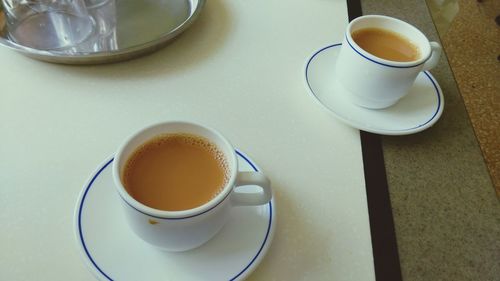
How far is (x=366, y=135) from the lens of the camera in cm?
→ 57

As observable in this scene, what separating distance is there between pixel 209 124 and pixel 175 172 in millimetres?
165

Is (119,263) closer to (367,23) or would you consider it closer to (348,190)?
(348,190)

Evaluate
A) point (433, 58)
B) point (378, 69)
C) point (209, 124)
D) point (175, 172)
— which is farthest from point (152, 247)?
point (433, 58)

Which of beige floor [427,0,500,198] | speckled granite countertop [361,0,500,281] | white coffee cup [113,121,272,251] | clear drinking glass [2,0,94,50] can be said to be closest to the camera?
white coffee cup [113,121,272,251]

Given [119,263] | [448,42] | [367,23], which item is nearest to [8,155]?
[119,263]

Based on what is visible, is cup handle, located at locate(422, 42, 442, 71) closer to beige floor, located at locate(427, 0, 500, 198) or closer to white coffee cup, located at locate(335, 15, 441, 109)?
white coffee cup, located at locate(335, 15, 441, 109)

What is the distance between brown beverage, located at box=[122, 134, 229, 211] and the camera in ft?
1.24

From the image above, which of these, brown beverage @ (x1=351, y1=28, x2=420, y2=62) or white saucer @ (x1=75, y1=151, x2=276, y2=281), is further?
brown beverage @ (x1=351, y1=28, x2=420, y2=62)

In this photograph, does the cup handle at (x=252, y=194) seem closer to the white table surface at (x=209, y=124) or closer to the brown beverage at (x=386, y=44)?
the white table surface at (x=209, y=124)

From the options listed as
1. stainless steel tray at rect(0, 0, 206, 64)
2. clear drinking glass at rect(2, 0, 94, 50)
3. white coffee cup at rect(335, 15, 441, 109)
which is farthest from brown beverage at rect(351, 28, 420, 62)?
clear drinking glass at rect(2, 0, 94, 50)

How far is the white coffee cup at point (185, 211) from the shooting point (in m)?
0.35

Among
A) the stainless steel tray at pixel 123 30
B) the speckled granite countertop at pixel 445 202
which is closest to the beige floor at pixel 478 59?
the speckled granite countertop at pixel 445 202

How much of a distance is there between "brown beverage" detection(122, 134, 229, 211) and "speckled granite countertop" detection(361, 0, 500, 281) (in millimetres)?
232

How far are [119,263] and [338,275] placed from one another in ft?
0.72
